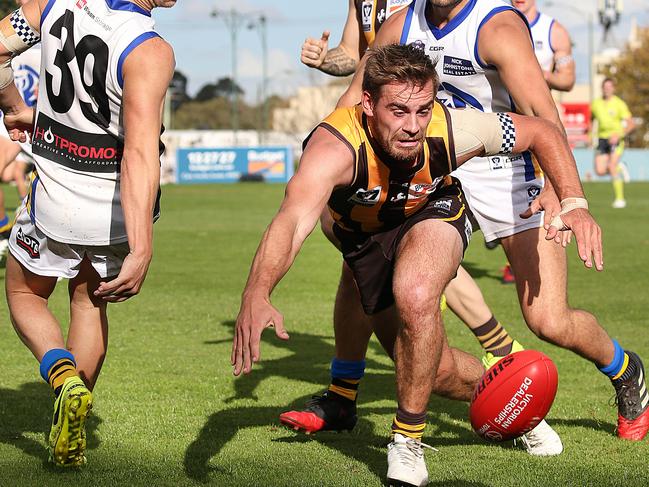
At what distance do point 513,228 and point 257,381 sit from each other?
202cm

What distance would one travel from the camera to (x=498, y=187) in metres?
6.00

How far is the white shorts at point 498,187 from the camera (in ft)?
19.4

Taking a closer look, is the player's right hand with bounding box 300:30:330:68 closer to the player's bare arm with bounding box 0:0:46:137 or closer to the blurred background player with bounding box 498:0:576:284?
the player's bare arm with bounding box 0:0:46:137

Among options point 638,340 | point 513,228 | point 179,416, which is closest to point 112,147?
point 179,416

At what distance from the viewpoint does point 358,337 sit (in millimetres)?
5887

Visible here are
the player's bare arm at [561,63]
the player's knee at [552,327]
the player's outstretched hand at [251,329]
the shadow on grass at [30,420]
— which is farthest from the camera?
the player's bare arm at [561,63]

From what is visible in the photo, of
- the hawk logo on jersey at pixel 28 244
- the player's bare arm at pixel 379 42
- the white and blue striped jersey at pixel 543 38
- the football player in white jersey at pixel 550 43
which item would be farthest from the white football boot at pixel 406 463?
the white and blue striped jersey at pixel 543 38

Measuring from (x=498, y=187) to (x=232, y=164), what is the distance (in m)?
38.1

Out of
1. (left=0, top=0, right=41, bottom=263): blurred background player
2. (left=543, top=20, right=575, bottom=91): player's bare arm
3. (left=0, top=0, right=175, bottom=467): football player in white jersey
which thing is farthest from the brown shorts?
(left=0, top=0, right=41, bottom=263): blurred background player

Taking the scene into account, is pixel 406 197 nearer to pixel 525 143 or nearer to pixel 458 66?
pixel 525 143

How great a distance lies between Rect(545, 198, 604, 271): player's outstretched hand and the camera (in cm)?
449

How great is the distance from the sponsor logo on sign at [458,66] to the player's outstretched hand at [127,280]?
2.23 metres

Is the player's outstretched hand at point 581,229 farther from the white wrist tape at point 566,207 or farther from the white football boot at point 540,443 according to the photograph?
the white football boot at point 540,443

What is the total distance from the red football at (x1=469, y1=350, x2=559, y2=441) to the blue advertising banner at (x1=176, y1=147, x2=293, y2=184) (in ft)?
124
